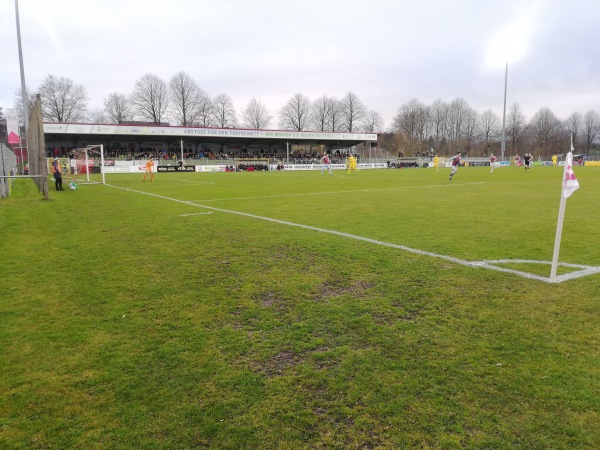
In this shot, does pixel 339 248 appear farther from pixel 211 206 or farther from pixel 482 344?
pixel 211 206

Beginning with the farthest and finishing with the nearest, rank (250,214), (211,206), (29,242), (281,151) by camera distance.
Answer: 1. (281,151)
2. (211,206)
3. (250,214)
4. (29,242)

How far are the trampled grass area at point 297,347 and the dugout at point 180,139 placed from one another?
2096 inches

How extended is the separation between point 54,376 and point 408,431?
2.59 metres

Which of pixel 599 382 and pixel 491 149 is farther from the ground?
pixel 491 149

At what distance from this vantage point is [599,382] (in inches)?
112

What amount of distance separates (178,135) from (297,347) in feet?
198

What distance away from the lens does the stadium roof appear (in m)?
53.1

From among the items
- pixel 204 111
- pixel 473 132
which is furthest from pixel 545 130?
pixel 204 111

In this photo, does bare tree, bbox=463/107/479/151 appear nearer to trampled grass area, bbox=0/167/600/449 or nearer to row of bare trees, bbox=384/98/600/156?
row of bare trees, bbox=384/98/600/156

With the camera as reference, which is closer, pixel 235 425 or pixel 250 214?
pixel 235 425

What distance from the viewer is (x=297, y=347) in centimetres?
341

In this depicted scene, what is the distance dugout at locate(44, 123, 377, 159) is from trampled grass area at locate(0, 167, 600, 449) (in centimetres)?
5324

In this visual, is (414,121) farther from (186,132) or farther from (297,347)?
(297,347)

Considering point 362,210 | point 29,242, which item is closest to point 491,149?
point 362,210
